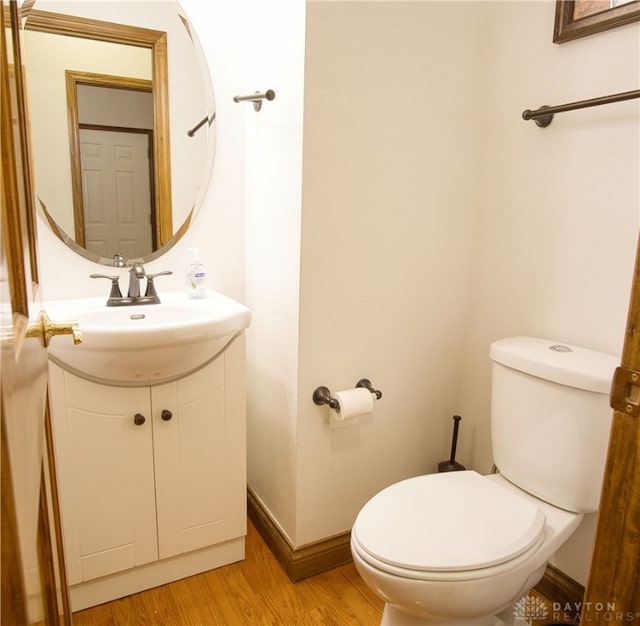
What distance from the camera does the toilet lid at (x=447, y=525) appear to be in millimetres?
1053

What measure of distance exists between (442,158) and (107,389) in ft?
4.07

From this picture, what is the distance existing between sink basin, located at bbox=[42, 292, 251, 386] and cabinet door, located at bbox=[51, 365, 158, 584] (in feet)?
0.21

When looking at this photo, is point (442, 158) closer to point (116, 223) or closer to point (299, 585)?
point (116, 223)

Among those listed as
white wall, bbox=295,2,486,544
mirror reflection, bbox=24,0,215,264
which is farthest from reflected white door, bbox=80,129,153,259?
white wall, bbox=295,2,486,544

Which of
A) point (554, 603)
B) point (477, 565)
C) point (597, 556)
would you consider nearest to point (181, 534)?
point (477, 565)

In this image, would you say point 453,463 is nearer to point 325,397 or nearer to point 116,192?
point 325,397

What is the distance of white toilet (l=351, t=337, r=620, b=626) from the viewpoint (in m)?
1.04

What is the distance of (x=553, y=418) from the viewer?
1252mm

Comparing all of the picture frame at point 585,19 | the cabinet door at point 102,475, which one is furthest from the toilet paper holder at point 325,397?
the picture frame at point 585,19

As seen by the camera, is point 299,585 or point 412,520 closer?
point 412,520

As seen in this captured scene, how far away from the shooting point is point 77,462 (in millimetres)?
1339

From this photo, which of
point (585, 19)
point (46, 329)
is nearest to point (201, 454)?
point (46, 329)

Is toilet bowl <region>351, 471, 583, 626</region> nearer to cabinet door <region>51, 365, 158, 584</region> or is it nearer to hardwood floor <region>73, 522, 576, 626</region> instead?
hardwood floor <region>73, 522, 576, 626</region>

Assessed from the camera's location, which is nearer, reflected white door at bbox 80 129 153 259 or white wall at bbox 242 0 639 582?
white wall at bbox 242 0 639 582
